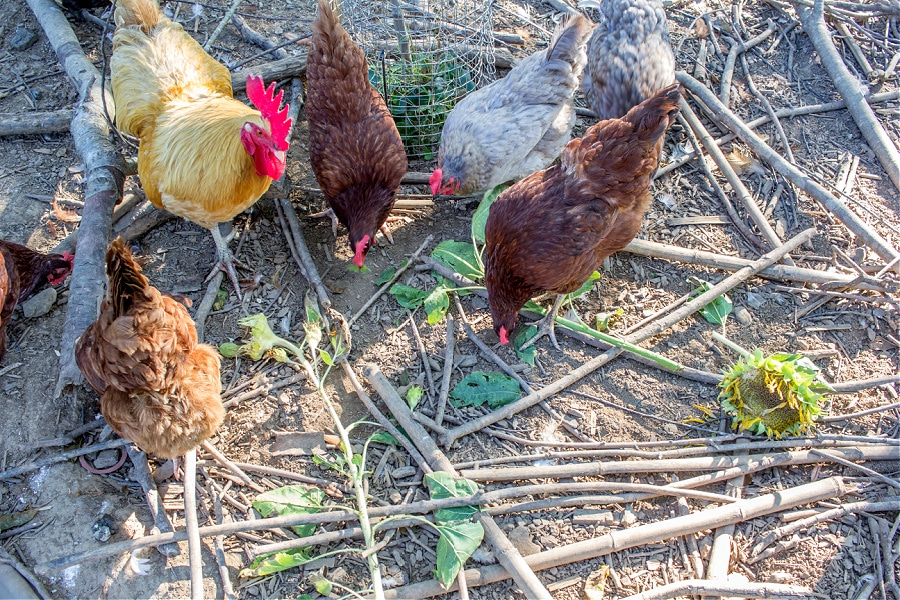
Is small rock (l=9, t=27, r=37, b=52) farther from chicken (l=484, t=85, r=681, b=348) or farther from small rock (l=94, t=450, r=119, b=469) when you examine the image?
chicken (l=484, t=85, r=681, b=348)

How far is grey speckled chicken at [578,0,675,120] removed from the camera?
398cm

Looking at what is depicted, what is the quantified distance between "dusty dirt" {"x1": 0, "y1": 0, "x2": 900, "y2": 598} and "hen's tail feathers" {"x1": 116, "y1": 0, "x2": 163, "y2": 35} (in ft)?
3.94

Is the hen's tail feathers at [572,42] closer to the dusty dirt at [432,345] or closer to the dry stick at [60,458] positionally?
the dusty dirt at [432,345]

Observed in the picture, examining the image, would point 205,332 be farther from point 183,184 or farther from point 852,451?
point 852,451

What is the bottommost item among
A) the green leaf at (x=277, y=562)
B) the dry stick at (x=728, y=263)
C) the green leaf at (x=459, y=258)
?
the green leaf at (x=277, y=562)

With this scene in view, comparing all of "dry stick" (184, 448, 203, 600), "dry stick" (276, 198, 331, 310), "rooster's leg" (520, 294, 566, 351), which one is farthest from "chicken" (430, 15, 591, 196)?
"dry stick" (184, 448, 203, 600)

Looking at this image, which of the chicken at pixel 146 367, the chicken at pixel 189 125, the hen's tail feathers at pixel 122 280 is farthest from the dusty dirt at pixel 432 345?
the hen's tail feathers at pixel 122 280

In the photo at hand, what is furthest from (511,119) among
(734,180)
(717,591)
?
(717,591)

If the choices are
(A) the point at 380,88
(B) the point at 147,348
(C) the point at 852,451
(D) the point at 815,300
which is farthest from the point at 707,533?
(A) the point at 380,88

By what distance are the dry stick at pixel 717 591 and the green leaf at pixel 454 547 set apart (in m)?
0.74

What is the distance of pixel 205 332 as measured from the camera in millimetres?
3559

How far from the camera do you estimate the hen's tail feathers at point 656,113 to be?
9.94ft

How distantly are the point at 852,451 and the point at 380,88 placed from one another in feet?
12.9

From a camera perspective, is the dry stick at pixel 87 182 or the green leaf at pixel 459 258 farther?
the green leaf at pixel 459 258
